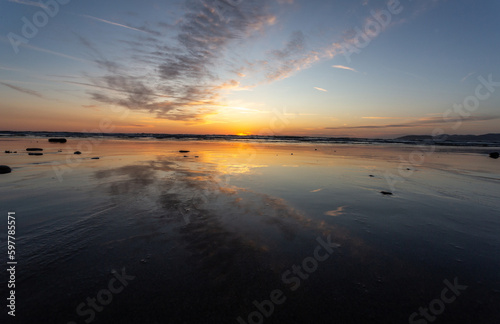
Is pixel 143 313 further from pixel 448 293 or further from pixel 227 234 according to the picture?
pixel 448 293

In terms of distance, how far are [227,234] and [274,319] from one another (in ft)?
7.79

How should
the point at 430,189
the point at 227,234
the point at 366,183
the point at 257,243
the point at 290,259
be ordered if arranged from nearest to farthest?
the point at 290,259
the point at 257,243
the point at 227,234
the point at 430,189
the point at 366,183

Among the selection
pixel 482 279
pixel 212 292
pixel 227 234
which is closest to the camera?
pixel 212 292

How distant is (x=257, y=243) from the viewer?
463cm

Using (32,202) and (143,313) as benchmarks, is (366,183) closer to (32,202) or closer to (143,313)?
(143,313)

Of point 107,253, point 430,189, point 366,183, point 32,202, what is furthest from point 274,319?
point 430,189

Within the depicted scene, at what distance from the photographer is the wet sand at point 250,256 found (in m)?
2.91

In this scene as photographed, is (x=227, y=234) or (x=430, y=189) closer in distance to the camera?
(x=227, y=234)

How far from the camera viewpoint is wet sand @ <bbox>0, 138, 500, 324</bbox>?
291 cm

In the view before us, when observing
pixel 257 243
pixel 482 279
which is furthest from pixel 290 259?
pixel 482 279

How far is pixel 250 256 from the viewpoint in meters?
4.12

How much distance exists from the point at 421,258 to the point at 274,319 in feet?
10.7

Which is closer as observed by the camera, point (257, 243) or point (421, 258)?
point (421, 258)

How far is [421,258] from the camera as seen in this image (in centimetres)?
419
